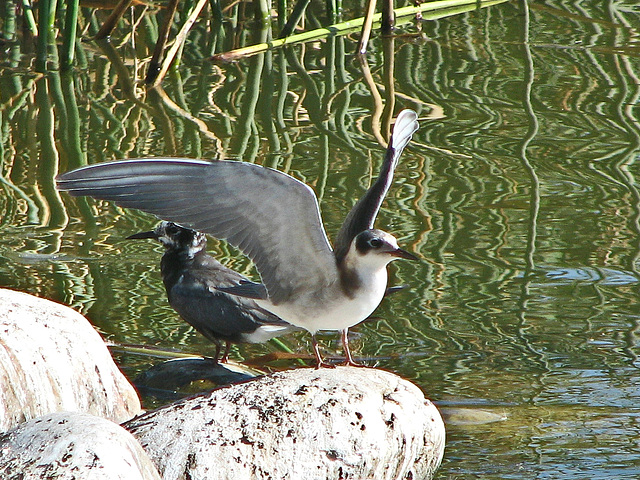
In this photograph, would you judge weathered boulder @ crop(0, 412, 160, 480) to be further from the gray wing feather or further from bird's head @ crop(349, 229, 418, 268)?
bird's head @ crop(349, 229, 418, 268)

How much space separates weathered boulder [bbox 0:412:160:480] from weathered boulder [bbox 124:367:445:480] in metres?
0.33

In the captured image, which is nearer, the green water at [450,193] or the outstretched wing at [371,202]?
the outstretched wing at [371,202]

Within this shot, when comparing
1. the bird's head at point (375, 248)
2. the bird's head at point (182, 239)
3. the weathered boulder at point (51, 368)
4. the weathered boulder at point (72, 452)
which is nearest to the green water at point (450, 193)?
the bird's head at point (182, 239)

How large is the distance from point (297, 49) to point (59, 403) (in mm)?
7220

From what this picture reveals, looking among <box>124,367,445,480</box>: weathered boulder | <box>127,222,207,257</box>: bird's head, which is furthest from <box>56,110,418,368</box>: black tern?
<box>127,222,207,257</box>: bird's head

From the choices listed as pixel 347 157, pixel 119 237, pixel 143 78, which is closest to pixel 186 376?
pixel 119 237

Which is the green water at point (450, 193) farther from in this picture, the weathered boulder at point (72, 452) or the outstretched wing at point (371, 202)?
the weathered boulder at point (72, 452)

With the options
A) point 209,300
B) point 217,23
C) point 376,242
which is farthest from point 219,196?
point 217,23

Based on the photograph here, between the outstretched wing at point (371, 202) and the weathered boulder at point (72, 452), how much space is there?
4.41 ft

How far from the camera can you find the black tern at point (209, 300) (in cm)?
537

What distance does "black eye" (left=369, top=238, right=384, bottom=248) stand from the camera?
4.23 meters

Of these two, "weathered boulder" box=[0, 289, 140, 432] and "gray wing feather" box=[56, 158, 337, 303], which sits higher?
"gray wing feather" box=[56, 158, 337, 303]

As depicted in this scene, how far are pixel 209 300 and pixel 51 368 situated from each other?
128 cm

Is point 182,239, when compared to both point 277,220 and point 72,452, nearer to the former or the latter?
point 277,220
